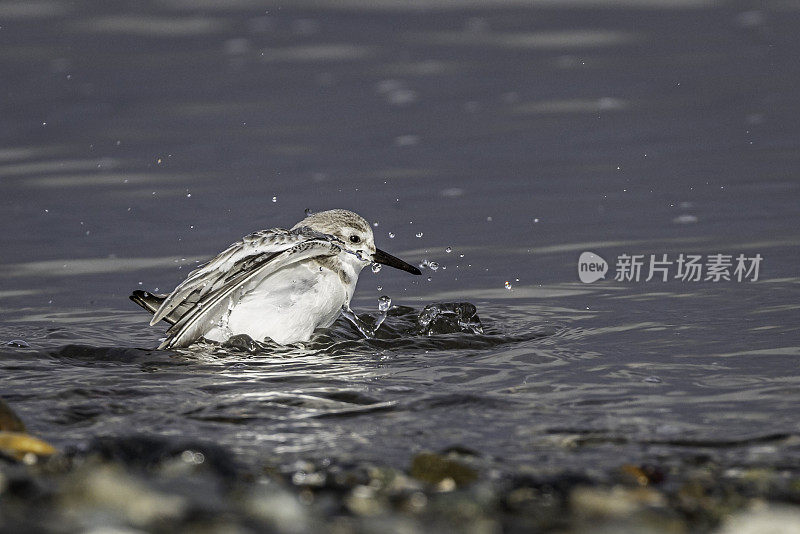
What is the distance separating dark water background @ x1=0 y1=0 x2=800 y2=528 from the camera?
5.29m

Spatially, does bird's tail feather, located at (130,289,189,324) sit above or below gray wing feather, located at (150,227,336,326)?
below

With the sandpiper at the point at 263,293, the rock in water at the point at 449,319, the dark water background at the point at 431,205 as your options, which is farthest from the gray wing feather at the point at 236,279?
the rock in water at the point at 449,319

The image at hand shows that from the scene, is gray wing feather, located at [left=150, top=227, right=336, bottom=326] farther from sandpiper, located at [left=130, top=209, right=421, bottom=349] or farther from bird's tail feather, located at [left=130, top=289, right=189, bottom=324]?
bird's tail feather, located at [left=130, top=289, right=189, bottom=324]

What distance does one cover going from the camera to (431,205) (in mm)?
9438

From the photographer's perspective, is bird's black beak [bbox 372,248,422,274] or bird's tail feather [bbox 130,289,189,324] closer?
bird's tail feather [bbox 130,289,189,324]

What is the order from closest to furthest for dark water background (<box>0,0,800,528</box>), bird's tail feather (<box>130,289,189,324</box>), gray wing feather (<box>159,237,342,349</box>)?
dark water background (<box>0,0,800,528</box>), gray wing feather (<box>159,237,342,349</box>), bird's tail feather (<box>130,289,189,324</box>)

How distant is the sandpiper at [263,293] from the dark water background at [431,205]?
25 cm

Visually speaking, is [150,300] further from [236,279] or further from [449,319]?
[449,319]

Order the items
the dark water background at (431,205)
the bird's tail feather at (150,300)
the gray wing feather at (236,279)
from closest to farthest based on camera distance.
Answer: the dark water background at (431,205)
the gray wing feather at (236,279)
the bird's tail feather at (150,300)

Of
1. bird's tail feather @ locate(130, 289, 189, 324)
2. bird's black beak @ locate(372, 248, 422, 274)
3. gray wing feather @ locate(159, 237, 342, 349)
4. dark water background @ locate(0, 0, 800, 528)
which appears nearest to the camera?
dark water background @ locate(0, 0, 800, 528)

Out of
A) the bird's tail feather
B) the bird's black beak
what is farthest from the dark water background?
the bird's black beak

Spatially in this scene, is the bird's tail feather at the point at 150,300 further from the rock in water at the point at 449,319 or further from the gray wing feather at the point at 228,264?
the rock in water at the point at 449,319

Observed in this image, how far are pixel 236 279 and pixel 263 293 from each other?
31 centimetres

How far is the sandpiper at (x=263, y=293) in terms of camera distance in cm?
653
